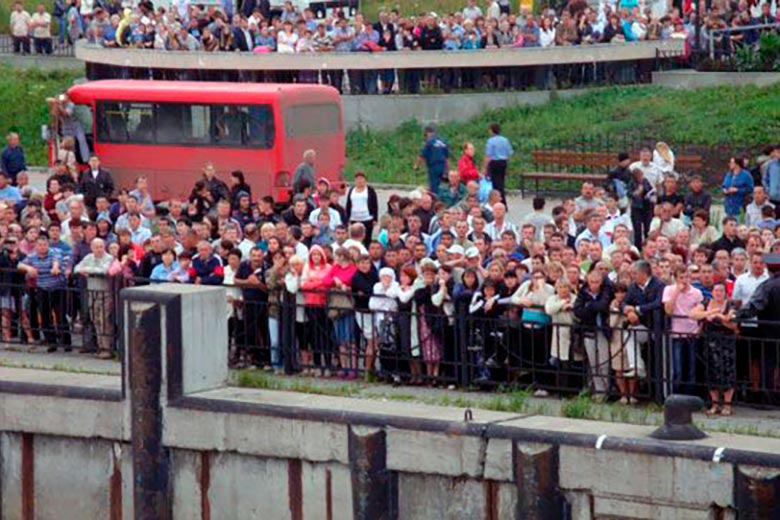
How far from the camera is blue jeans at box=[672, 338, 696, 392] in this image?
2122cm

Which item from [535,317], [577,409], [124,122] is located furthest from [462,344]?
[124,122]

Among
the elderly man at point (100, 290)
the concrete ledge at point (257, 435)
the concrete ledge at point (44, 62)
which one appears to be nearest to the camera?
the concrete ledge at point (257, 435)

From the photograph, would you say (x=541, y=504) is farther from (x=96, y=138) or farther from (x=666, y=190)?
(x=96, y=138)

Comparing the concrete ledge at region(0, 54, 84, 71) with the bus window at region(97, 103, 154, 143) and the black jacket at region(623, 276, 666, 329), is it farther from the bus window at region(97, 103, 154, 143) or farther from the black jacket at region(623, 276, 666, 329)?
the black jacket at region(623, 276, 666, 329)

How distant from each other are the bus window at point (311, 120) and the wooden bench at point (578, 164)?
137 inches

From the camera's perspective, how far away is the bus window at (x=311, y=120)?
4075 centimetres

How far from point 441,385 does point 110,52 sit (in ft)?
92.4

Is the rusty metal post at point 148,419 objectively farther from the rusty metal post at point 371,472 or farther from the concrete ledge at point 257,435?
the rusty metal post at point 371,472

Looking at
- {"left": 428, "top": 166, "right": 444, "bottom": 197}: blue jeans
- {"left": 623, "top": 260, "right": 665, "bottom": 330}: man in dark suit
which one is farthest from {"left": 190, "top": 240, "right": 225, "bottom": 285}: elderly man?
{"left": 428, "top": 166, "right": 444, "bottom": 197}: blue jeans

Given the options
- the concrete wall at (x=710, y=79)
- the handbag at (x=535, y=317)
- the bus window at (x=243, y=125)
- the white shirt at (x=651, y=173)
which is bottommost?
the handbag at (x=535, y=317)

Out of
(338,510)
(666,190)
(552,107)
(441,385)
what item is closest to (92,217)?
(666,190)

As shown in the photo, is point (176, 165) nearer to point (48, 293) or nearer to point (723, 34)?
point (723, 34)

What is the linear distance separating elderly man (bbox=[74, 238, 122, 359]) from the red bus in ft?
46.2

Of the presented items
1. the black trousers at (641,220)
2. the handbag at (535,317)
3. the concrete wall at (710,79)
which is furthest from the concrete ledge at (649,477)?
the concrete wall at (710,79)
